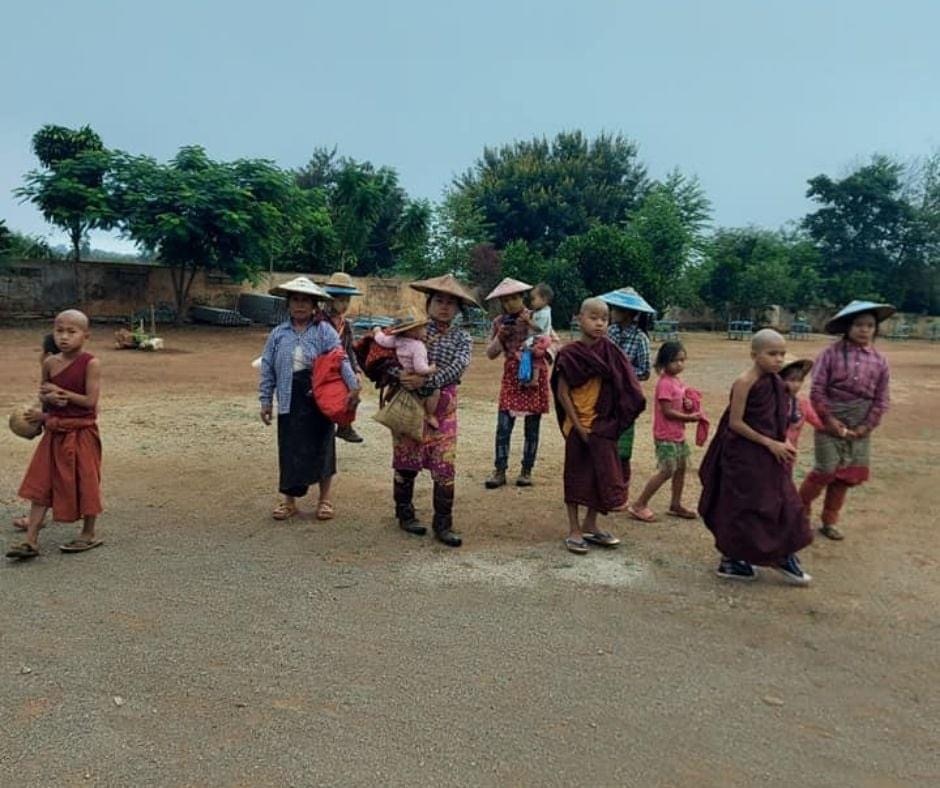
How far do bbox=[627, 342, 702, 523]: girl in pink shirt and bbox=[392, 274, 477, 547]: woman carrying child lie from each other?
1418 millimetres

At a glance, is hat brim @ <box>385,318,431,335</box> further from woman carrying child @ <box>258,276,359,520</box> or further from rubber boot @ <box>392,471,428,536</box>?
rubber boot @ <box>392,471,428,536</box>

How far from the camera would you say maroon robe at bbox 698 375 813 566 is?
4.20 metres

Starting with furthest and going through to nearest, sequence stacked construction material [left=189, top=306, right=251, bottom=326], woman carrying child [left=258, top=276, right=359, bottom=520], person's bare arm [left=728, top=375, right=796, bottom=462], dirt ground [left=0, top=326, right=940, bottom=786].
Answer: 1. stacked construction material [left=189, top=306, right=251, bottom=326]
2. woman carrying child [left=258, top=276, right=359, bottom=520]
3. person's bare arm [left=728, top=375, right=796, bottom=462]
4. dirt ground [left=0, top=326, right=940, bottom=786]

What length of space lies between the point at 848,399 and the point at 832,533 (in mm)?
867

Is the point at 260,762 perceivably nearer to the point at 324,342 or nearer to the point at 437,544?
the point at 437,544

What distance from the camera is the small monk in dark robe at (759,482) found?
4203 mm

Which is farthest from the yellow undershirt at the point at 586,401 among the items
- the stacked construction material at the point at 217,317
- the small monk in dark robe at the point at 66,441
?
the stacked construction material at the point at 217,317

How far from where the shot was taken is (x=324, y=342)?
523 cm

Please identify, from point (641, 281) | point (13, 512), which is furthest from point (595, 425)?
point (641, 281)

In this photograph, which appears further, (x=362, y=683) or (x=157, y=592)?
(x=157, y=592)

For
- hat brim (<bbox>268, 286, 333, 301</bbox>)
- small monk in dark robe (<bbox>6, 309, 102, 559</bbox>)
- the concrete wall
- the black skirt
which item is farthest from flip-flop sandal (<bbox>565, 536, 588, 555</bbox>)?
the concrete wall

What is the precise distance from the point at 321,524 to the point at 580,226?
117ft

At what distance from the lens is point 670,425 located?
216 inches

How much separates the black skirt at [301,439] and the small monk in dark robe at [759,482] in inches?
97.4
